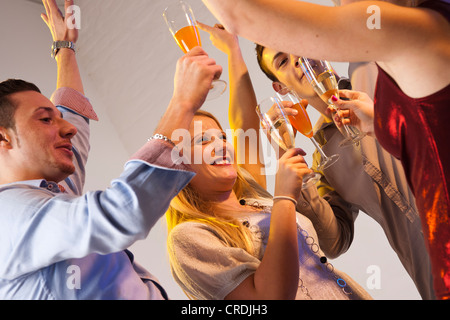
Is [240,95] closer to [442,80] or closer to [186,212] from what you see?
[186,212]

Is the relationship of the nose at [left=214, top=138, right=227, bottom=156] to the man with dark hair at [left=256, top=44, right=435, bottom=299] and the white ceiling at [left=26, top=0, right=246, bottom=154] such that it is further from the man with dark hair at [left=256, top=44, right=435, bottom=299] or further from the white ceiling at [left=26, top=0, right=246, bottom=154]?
the white ceiling at [left=26, top=0, right=246, bottom=154]

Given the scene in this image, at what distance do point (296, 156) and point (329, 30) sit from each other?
20.3 inches

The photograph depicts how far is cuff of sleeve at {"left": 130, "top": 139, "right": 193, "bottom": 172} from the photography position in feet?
2.82

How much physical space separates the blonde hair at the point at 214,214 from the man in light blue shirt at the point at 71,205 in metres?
0.28

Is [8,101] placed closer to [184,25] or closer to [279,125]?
[184,25]

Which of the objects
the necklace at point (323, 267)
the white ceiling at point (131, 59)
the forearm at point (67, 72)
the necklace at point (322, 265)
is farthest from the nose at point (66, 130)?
the white ceiling at point (131, 59)

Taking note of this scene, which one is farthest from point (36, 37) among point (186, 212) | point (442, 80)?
point (442, 80)

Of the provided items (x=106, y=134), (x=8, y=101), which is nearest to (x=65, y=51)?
(x=8, y=101)

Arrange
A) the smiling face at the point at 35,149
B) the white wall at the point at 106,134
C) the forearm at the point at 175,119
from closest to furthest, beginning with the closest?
the forearm at the point at 175,119, the smiling face at the point at 35,149, the white wall at the point at 106,134

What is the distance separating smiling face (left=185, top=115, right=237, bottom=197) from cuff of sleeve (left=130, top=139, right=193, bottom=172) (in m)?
0.58

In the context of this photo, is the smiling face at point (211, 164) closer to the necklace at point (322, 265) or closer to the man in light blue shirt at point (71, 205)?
the necklace at point (322, 265)

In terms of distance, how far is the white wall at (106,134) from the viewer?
2869 mm

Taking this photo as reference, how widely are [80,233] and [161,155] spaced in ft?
0.59

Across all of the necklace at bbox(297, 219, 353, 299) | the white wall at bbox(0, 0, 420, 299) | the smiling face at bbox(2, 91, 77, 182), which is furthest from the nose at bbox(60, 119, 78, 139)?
the white wall at bbox(0, 0, 420, 299)
